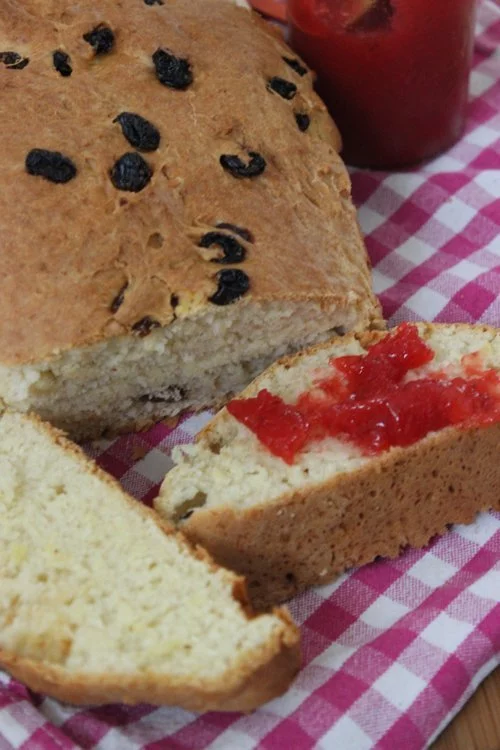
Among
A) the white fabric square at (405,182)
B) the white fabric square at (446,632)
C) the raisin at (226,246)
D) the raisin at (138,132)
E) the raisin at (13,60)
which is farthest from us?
the white fabric square at (405,182)

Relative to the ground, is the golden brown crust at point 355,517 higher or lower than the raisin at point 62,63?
lower

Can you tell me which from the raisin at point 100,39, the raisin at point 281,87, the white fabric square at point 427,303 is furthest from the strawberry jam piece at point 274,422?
the raisin at point 100,39

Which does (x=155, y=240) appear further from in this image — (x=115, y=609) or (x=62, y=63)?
(x=115, y=609)

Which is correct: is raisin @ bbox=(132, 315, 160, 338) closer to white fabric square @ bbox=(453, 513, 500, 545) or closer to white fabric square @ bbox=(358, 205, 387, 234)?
white fabric square @ bbox=(453, 513, 500, 545)

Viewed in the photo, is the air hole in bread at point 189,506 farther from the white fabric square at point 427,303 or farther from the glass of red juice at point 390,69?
the glass of red juice at point 390,69

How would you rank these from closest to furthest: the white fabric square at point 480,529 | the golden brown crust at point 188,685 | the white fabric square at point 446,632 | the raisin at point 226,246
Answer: the golden brown crust at point 188,685, the white fabric square at point 446,632, the white fabric square at point 480,529, the raisin at point 226,246

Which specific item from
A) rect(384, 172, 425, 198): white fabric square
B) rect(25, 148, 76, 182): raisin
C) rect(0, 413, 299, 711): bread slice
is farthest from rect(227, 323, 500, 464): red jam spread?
rect(384, 172, 425, 198): white fabric square

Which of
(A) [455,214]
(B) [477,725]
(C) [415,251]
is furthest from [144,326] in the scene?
(A) [455,214]

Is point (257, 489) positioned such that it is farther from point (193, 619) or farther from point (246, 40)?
point (246, 40)
